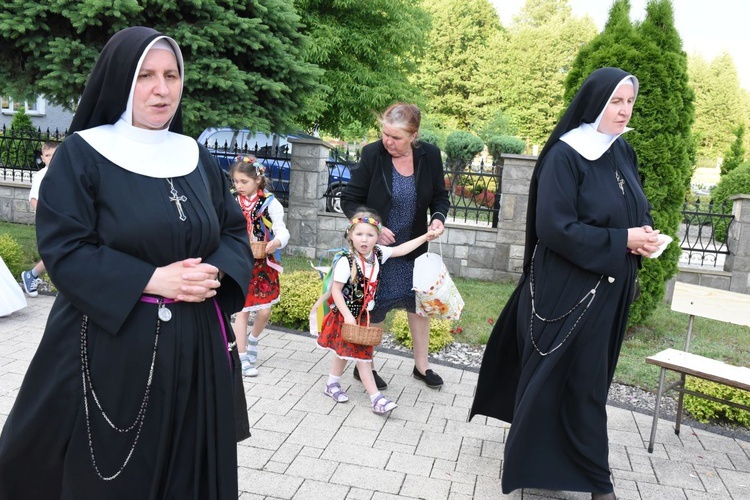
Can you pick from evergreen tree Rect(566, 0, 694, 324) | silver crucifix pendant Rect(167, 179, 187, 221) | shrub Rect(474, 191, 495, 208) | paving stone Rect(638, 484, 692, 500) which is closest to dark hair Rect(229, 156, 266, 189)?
silver crucifix pendant Rect(167, 179, 187, 221)

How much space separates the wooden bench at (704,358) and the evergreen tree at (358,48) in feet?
42.5

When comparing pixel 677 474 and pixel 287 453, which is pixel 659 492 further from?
pixel 287 453

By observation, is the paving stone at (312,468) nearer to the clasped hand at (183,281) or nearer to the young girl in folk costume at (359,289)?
the young girl in folk costume at (359,289)

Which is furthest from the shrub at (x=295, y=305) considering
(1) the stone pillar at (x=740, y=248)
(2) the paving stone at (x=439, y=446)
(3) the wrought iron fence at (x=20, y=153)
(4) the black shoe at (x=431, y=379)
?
(3) the wrought iron fence at (x=20, y=153)

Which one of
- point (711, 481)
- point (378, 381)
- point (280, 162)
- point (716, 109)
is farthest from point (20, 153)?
point (716, 109)

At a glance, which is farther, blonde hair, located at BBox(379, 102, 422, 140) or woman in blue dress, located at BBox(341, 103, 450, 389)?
woman in blue dress, located at BBox(341, 103, 450, 389)

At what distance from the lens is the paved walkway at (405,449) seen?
370cm

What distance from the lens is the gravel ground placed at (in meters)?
4.93

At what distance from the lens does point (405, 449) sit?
4.18 meters

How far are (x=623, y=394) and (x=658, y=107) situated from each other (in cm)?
305

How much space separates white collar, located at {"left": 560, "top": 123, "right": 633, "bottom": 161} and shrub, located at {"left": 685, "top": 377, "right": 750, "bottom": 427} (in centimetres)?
252

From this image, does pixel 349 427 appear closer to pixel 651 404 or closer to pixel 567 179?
pixel 567 179

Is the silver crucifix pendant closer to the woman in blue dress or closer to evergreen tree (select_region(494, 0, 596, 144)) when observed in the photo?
the woman in blue dress

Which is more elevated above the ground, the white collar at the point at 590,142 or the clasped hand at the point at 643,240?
the white collar at the point at 590,142
